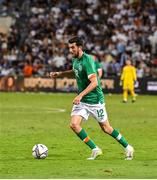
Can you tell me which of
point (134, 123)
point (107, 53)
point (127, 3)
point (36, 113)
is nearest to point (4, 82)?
point (107, 53)

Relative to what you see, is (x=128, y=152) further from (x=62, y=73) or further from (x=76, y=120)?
(x=62, y=73)

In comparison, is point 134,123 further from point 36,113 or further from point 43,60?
point 43,60

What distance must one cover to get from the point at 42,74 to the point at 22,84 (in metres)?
1.23

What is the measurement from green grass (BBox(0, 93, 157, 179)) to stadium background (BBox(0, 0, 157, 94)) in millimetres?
7897

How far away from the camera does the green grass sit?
41.3 ft

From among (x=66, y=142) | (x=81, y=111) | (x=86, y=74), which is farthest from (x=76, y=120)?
(x=66, y=142)

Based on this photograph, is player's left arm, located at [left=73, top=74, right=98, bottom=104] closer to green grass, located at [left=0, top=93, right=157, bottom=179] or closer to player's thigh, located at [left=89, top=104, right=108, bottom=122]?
player's thigh, located at [left=89, top=104, right=108, bottom=122]

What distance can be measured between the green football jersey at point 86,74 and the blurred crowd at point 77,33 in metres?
26.0

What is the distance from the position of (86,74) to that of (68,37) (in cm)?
2989

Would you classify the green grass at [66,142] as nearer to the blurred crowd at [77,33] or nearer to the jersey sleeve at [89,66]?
the jersey sleeve at [89,66]

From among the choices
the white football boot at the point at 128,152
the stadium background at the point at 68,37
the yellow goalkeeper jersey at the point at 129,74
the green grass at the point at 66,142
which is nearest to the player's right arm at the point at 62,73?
the green grass at the point at 66,142

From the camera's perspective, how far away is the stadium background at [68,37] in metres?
41.1

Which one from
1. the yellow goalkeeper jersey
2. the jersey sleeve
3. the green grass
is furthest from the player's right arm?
the yellow goalkeeper jersey

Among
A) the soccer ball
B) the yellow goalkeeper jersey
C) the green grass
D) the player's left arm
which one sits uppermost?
the player's left arm
